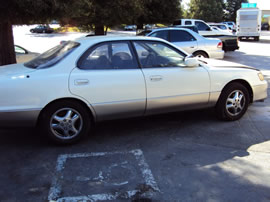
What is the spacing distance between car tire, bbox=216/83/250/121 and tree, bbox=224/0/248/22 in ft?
195

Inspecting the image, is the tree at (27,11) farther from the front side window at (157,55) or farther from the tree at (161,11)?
the tree at (161,11)

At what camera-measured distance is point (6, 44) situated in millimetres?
8250

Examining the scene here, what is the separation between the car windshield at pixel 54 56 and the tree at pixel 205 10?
4366 cm

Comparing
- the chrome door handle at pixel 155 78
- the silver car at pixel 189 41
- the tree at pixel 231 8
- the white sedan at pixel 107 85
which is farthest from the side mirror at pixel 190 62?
the tree at pixel 231 8

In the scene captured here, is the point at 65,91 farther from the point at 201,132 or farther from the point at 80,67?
the point at 201,132

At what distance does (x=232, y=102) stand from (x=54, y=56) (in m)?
3.12

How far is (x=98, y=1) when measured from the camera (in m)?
13.6

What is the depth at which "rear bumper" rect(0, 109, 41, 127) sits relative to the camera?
4172mm

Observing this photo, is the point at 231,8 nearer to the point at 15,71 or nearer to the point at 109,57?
the point at 109,57

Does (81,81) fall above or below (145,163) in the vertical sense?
above

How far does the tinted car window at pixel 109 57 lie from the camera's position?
4.60m

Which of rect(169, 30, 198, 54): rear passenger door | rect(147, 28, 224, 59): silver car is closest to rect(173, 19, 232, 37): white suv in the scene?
rect(147, 28, 224, 59): silver car

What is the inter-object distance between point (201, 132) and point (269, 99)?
2885 millimetres

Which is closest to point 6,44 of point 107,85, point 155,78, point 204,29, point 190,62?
point 107,85
